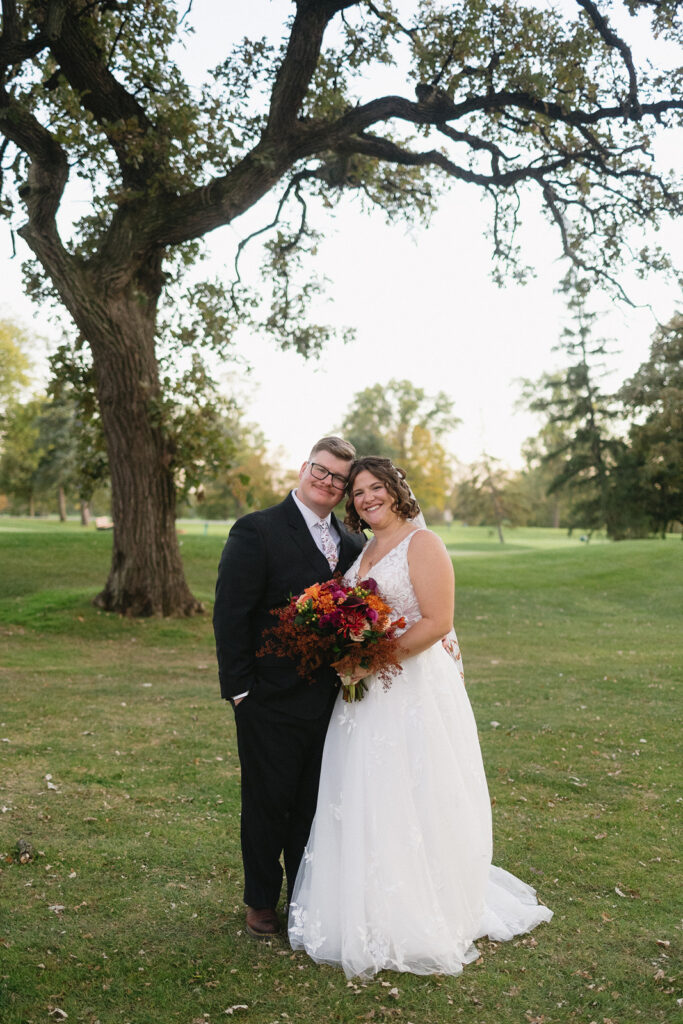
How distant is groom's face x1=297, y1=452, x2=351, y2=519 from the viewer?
482 centimetres

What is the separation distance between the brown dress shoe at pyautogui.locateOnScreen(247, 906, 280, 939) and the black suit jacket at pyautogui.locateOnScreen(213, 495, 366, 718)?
114 cm

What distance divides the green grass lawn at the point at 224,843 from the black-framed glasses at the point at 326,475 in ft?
8.27

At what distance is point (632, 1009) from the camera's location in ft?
13.0

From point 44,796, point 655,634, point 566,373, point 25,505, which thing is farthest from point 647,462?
point 25,505

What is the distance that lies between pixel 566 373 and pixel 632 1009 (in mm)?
44413

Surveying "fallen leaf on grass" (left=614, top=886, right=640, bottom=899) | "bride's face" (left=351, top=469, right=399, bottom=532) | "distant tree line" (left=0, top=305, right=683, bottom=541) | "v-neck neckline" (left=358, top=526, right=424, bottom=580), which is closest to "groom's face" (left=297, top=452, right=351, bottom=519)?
"bride's face" (left=351, top=469, right=399, bottom=532)

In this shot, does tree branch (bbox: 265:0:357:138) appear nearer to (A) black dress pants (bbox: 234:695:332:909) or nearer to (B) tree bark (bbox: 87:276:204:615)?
(B) tree bark (bbox: 87:276:204:615)

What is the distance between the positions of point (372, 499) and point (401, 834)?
1.78 meters

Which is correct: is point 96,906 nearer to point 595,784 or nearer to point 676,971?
point 676,971

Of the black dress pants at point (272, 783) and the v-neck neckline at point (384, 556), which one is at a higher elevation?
the v-neck neckline at point (384, 556)

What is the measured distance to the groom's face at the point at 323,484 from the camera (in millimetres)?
4820

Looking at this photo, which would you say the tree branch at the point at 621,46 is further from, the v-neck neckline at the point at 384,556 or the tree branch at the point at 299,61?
the v-neck neckline at the point at 384,556

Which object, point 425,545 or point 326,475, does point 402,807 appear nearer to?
point 425,545

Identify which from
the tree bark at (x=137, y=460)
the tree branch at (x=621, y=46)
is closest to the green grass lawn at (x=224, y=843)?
the tree bark at (x=137, y=460)
